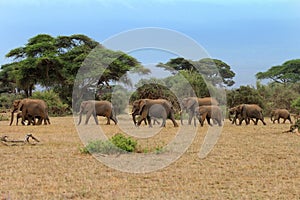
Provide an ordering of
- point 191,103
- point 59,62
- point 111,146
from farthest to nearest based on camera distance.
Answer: point 59,62 → point 191,103 → point 111,146

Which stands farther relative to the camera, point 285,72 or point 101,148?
point 285,72

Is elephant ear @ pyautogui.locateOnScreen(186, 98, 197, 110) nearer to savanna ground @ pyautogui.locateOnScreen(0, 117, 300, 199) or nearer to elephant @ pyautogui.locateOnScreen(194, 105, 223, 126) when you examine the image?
elephant @ pyautogui.locateOnScreen(194, 105, 223, 126)

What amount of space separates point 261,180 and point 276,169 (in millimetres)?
1086

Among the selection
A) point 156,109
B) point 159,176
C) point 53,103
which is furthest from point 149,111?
point 53,103

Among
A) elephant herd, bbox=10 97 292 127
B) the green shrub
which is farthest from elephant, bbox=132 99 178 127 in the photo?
the green shrub

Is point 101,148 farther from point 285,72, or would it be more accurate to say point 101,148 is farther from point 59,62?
point 285,72

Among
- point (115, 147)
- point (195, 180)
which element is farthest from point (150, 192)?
point (115, 147)

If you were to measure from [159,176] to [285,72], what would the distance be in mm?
42458

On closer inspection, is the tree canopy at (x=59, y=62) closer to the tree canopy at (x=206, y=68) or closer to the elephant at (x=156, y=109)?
the tree canopy at (x=206, y=68)

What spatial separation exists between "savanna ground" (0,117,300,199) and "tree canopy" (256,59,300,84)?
36.6 m

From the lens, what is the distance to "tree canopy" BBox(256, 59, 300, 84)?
153 feet

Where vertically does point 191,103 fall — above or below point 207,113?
above

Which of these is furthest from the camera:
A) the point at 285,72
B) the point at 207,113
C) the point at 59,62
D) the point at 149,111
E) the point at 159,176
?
the point at 285,72

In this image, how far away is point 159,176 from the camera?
8062 mm
